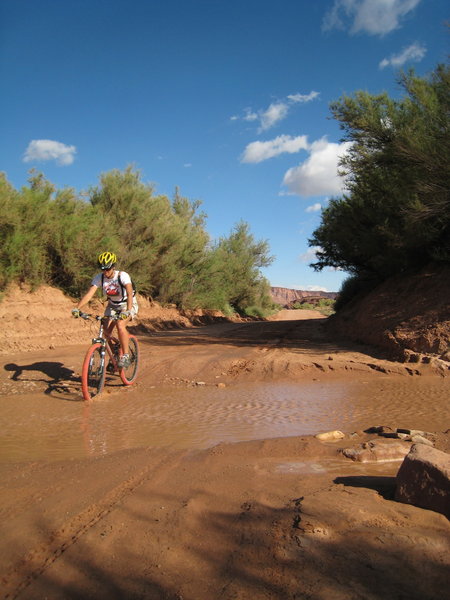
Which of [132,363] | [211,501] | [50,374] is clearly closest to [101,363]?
[132,363]

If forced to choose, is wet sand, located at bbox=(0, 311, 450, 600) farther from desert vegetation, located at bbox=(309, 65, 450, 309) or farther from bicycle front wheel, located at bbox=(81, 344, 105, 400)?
desert vegetation, located at bbox=(309, 65, 450, 309)

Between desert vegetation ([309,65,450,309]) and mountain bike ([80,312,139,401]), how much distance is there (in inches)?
273

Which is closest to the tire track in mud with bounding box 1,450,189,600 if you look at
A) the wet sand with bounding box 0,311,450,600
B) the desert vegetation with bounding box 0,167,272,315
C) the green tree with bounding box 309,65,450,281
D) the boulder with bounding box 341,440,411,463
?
the wet sand with bounding box 0,311,450,600

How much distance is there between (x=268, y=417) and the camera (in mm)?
5336

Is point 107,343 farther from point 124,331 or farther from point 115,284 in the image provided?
point 115,284

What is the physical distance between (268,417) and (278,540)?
122 inches

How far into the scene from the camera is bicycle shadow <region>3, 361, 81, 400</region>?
22.9ft

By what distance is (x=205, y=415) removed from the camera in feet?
18.0

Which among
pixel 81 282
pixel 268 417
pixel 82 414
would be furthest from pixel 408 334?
pixel 81 282

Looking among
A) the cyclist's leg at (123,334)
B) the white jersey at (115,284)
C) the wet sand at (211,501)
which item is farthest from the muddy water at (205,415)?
the white jersey at (115,284)

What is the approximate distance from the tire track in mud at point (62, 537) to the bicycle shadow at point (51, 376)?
12.3 ft

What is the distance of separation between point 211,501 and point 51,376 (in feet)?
19.8

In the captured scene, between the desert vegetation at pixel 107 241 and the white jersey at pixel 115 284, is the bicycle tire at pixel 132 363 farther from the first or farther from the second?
the desert vegetation at pixel 107 241

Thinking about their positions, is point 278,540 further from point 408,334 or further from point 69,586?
point 408,334
